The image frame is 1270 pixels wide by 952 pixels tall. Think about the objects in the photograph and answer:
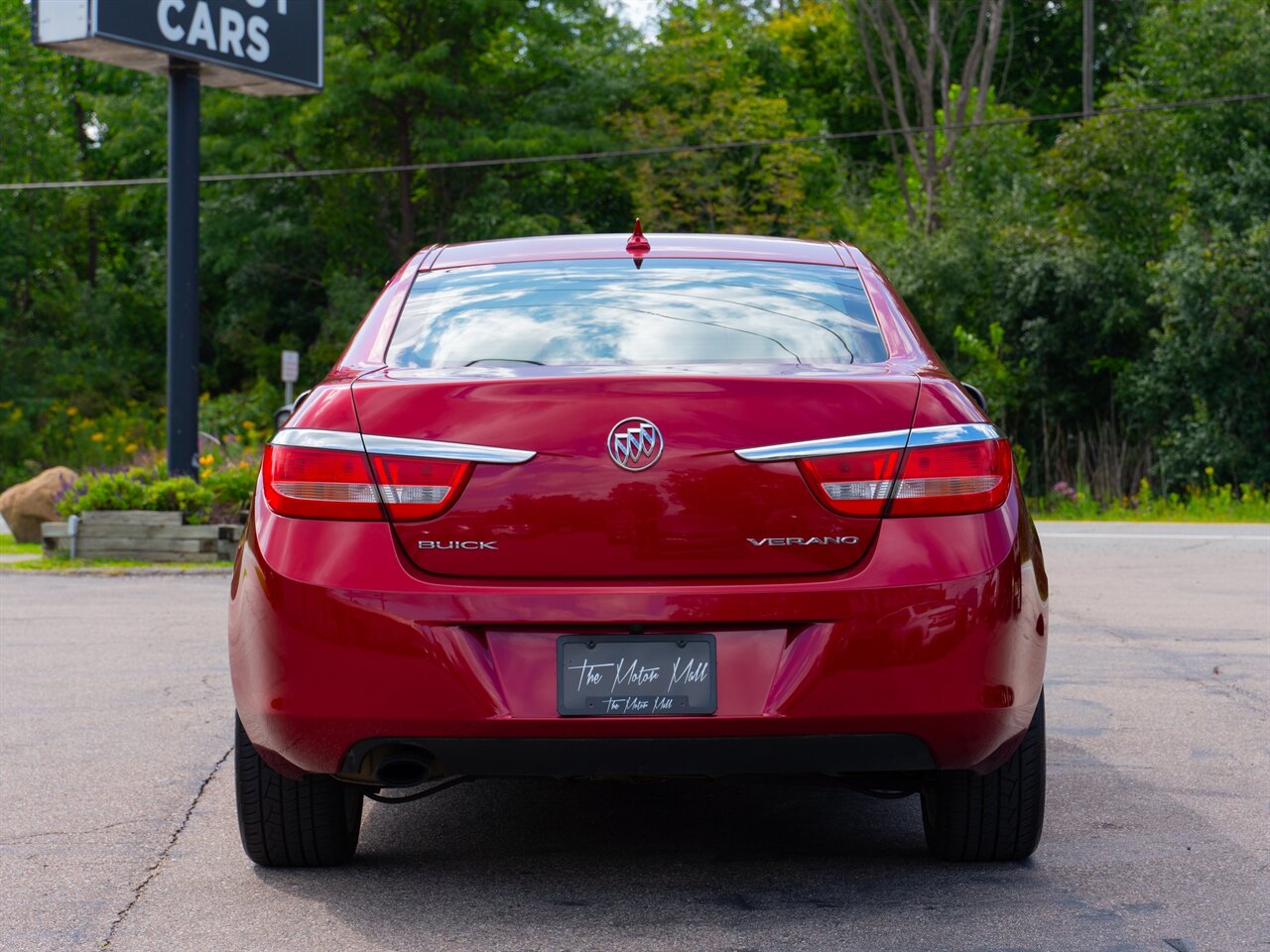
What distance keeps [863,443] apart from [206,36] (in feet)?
42.3

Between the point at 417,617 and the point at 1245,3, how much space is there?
29027mm

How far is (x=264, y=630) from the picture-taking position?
11.7ft

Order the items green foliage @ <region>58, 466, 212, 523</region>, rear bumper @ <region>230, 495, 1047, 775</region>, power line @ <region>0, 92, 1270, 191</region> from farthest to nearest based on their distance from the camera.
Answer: power line @ <region>0, 92, 1270, 191</region> < green foliage @ <region>58, 466, 212, 523</region> < rear bumper @ <region>230, 495, 1047, 775</region>

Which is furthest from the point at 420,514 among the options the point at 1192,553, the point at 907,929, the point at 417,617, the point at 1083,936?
the point at 1192,553

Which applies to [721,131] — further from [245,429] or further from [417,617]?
[417,617]

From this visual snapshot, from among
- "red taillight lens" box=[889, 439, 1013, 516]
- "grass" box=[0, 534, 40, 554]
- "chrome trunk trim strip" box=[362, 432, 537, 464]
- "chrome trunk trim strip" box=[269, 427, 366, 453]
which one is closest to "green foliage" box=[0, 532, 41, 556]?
"grass" box=[0, 534, 40, 554]

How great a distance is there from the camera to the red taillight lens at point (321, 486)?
3502mm

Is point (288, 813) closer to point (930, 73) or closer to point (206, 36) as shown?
point (206, 36)

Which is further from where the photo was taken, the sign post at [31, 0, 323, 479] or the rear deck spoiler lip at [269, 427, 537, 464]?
the sign post at [31, 0, 323, 479]

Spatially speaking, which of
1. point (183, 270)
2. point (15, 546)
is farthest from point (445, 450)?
point (15, 546)

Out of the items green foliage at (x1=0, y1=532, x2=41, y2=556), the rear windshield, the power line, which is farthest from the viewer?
the power line

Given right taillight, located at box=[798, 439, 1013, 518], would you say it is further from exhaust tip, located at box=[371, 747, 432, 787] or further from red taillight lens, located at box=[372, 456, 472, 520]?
exhaust tip, located at box=[371, 747, 432, 787]

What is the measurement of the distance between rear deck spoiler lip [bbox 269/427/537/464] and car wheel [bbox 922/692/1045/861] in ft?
4.46

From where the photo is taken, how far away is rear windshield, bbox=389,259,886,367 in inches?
152
